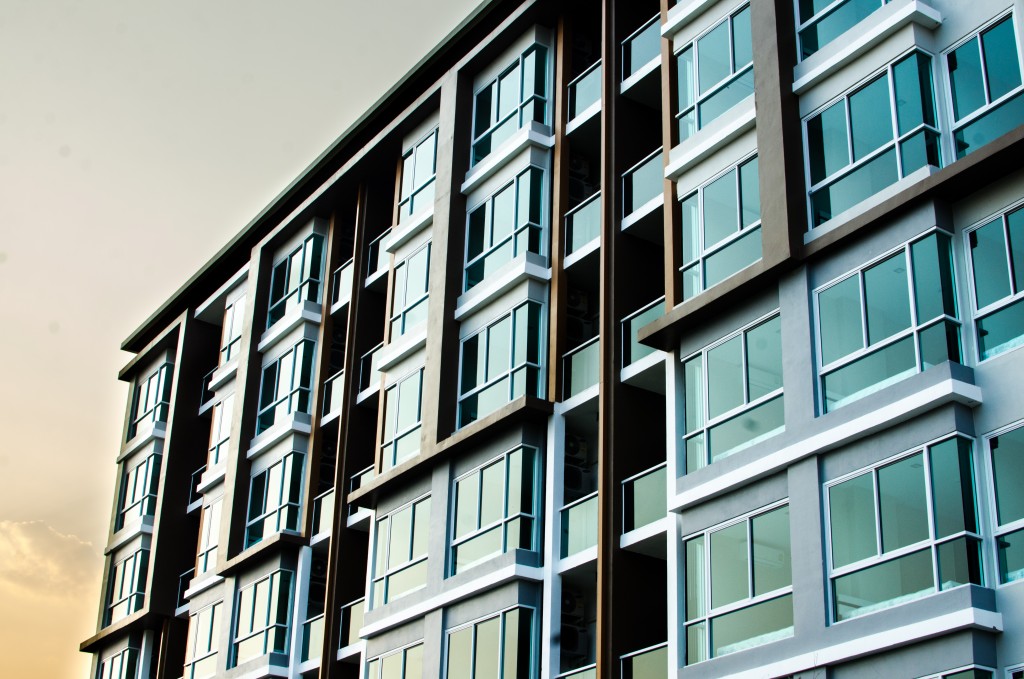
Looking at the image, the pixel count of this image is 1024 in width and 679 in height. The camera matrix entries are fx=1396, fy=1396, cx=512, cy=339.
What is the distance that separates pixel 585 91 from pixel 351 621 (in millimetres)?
14072

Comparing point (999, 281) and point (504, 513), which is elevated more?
point (999, 281)

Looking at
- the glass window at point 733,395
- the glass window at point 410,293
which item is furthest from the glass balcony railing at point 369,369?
the glass window at point 733,395

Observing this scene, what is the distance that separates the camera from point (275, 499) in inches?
1543

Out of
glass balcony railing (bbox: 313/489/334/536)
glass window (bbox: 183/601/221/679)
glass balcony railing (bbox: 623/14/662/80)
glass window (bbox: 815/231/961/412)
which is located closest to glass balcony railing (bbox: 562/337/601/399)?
glass balcony railing (bbox: 623/14/662/80)

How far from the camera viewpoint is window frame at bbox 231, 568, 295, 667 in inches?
1451

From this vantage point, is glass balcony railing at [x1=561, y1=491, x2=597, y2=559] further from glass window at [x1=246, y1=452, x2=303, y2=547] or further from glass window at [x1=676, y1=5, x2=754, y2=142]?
glass window at [x1=246, y1=452, x2=303, y2=547]

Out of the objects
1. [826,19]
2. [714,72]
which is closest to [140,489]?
[714,72]

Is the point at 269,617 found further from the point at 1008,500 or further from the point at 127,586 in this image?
the point at 1008,500

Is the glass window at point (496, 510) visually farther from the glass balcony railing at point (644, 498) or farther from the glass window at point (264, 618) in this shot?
the glass window at point (264, 618)

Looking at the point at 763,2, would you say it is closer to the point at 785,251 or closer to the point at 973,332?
the point at 785,251

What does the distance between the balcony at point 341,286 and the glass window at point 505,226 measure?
7019mm

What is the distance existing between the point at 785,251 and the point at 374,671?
47.4 feet

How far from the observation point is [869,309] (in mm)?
21391

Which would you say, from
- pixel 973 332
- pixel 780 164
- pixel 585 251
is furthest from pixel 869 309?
pixel 585 251
